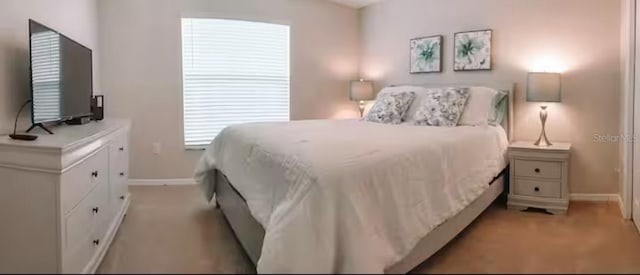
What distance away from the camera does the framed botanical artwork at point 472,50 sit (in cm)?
415

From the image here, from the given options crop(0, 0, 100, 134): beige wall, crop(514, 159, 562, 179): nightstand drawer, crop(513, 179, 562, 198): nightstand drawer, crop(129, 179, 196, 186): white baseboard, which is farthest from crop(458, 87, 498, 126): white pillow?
crop(0, 0, 100, 134): beige wall

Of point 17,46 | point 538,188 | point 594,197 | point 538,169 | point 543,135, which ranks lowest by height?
point 594,197

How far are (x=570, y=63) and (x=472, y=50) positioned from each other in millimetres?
865

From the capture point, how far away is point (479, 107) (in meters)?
3.79

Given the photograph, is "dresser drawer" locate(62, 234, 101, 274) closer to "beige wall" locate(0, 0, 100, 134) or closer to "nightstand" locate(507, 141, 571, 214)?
"beige wall" locate(0, 0, 100, 134)

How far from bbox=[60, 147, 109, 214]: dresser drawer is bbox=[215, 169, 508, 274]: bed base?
80cm

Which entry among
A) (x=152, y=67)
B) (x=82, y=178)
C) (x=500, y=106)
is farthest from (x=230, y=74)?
(x=500, y=106)

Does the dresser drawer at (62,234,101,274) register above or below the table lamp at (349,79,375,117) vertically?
below

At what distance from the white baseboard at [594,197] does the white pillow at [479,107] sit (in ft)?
3.31

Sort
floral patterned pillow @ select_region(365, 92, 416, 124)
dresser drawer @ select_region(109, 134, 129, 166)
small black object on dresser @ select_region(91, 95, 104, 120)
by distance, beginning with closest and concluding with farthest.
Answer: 1. dresser drawer @ select_region(109, 134, 129, 166)
2. small black object on dresser @ select_region(91, 95, 104, 120)
3. floral patterned pillow @ select_region(365, 92, 416, 124)

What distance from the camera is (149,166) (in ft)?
14.8

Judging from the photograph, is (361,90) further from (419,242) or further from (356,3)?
(419,242)

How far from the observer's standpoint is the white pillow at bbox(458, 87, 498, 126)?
374 centimetres

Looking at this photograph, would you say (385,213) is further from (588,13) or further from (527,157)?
(588,13)
